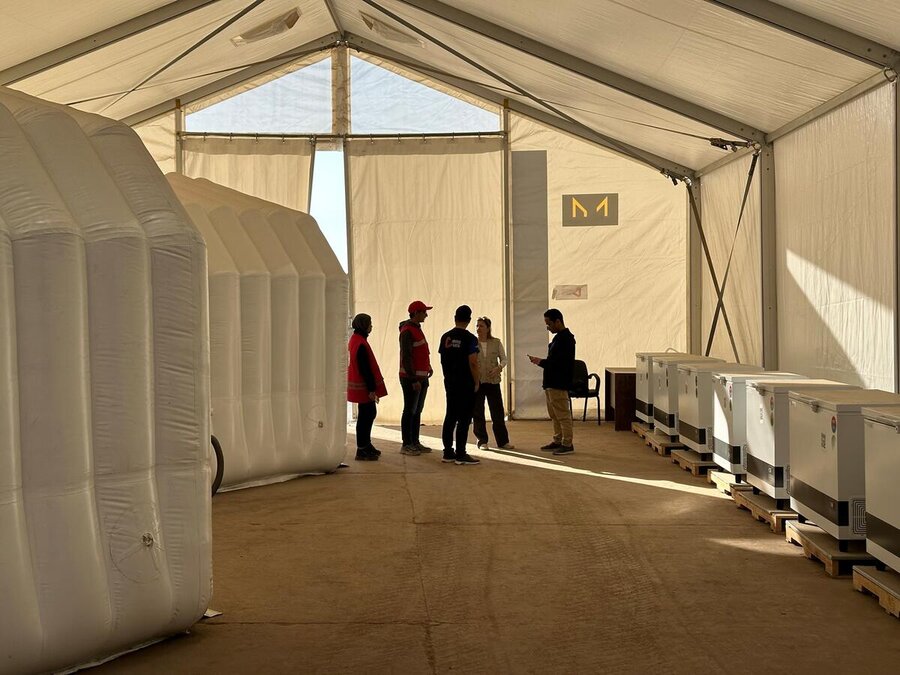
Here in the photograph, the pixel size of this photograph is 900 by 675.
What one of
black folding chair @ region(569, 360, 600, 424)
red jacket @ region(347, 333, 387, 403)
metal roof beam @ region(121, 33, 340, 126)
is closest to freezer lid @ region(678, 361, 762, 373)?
red jacket @ region(347, 333, 387, 403)

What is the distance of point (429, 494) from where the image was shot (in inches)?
367

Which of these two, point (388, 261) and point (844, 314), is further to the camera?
point (388, 261)

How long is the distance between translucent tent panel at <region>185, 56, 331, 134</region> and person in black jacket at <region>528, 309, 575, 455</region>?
640 centimetres

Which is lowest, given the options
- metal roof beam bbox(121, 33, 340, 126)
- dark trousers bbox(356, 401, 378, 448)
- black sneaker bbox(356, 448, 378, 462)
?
black sneaker bbox(356, 448, 378, 462)

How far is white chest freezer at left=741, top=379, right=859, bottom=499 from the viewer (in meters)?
7.55

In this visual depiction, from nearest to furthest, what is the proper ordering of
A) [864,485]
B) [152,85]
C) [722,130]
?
[864,485]
[722,130]
[152,85]

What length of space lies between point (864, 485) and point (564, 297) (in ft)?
31.6

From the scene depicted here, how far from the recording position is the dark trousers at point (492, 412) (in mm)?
12102

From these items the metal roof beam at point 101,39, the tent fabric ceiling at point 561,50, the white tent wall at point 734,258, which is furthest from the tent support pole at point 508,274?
the metal roof beam at point 101,39

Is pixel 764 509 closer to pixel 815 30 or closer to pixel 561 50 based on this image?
pixel 815 30

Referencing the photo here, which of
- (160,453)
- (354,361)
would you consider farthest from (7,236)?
(354,361)

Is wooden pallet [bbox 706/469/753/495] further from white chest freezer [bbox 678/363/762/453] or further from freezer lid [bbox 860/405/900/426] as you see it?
freezer lid [bbox 860/405/900/426]

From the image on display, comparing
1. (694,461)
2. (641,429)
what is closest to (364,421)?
(694,461)

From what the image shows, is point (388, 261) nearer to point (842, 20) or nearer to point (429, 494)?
point (429, 494)
